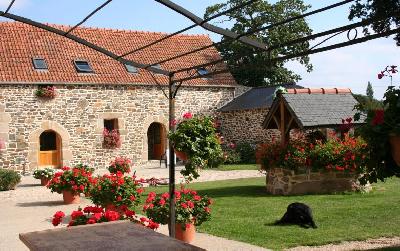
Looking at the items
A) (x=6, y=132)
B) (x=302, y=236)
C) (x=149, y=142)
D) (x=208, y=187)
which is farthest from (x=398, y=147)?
(x=149, y=142)

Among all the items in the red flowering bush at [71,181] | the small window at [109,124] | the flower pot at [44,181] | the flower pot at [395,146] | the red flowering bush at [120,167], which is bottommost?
the flower pot at [44,181]

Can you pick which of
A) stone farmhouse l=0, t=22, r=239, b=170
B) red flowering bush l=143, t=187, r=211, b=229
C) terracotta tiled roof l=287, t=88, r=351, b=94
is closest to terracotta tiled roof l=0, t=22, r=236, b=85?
stone farmhouse l=0, t=22, r=239, b=170

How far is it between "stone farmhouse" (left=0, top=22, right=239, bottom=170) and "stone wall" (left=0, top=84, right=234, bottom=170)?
0.11 feet

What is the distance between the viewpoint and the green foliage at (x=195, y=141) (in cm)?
603

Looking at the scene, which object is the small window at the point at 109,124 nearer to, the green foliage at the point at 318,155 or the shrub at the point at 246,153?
the shrub at the point at 246,153

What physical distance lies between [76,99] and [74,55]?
79.2 inches

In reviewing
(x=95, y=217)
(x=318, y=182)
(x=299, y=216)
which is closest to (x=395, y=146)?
(x=95, y=217)

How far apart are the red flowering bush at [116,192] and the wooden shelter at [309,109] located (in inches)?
175

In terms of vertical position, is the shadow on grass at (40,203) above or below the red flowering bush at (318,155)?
below

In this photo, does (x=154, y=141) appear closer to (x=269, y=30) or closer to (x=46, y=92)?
(x=46, y=92)

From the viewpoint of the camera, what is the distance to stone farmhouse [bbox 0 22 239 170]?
1881 centimetres

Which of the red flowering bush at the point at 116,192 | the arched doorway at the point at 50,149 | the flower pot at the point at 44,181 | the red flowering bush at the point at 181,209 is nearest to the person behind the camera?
the red flowering bush at the point at 181,209

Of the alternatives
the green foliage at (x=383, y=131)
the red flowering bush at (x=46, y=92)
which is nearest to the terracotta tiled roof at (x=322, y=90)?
the green foliage at (x=383, y=131)

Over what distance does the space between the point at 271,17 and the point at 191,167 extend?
25.2m
